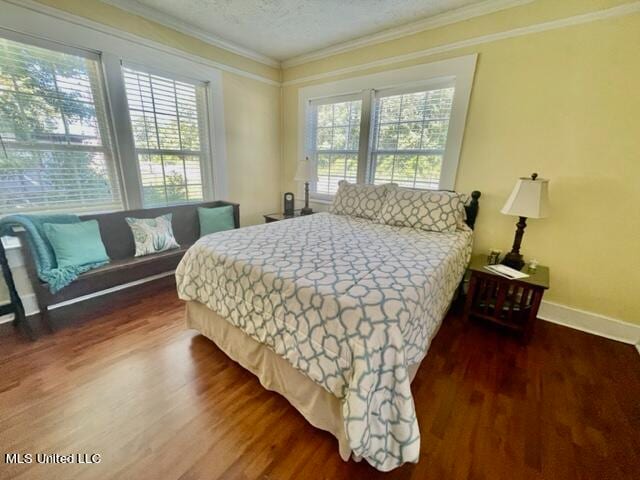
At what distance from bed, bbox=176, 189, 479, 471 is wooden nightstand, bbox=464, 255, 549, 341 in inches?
11.5

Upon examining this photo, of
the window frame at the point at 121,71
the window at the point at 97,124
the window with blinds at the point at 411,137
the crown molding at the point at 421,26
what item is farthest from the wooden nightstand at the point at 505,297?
the window at the point at 97,124

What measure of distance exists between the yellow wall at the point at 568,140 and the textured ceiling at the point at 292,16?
1.33ft

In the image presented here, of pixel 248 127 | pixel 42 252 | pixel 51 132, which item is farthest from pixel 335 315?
pixel 248 127

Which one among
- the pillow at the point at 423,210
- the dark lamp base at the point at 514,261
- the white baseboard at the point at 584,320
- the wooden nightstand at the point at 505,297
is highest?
the pillow at the point at 423,210

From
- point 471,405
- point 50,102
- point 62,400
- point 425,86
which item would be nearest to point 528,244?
point 471,405

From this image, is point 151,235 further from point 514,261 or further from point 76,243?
point 514,261

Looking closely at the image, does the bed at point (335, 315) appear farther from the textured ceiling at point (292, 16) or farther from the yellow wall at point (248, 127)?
the textured ceiling at point (292, 16)

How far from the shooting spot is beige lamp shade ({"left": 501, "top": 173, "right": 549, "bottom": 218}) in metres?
1.91

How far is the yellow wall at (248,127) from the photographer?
2.89 meters

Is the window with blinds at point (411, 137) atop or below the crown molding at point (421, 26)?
below

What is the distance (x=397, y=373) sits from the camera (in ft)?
3.32

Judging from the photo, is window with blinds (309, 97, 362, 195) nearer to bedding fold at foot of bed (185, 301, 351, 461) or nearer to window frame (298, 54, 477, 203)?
window frame (298, 54, 477, 203)

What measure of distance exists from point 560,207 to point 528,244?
0.37m

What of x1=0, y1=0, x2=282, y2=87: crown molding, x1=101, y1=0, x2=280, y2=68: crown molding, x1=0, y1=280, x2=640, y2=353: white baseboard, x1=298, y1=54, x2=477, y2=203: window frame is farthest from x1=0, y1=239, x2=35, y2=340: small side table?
x1=298, y1=54, x2=477, y2=203: window frame
